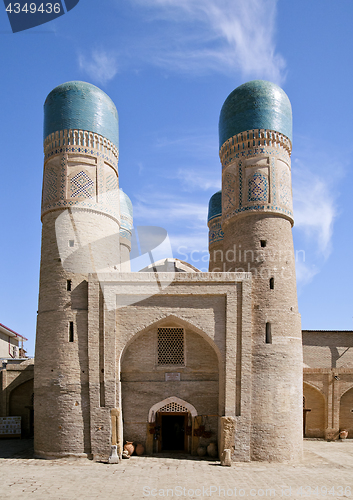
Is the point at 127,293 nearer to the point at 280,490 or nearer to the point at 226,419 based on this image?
the point at 226,419

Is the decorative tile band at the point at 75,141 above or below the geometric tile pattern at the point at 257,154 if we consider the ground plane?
above

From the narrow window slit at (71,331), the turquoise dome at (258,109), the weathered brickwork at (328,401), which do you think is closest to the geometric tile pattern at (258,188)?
the turquoise dome at (258,109)

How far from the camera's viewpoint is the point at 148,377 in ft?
51.3

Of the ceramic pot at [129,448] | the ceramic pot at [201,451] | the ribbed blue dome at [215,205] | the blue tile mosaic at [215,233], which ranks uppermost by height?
the ribbed blue dome at [215,205]

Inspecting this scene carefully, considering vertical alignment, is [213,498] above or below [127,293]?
below

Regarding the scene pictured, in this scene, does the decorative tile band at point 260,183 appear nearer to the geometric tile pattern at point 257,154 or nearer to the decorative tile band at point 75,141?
the geometric tile pattern at point 257,154

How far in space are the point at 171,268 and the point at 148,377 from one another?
15.4 ft

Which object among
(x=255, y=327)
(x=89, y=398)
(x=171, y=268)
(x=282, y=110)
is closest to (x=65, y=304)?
(x=89, y=398)

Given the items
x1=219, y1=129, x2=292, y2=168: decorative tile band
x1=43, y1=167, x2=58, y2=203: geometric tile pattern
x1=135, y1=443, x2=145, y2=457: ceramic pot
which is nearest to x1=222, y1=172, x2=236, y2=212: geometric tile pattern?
x1=219, y1=129, x2=292, y2=168: decorative tile band

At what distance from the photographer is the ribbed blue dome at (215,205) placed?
994 inches

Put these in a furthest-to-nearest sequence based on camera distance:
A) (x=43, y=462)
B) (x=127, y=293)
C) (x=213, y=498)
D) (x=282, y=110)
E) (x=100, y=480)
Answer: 1. (x=282, y=110)
2. (x=127, y=293)
3. (x=43, y=462)
4. (x=100, y=480)
5. (x=213, y=498)

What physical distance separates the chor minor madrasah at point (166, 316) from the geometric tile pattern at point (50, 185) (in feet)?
0.14

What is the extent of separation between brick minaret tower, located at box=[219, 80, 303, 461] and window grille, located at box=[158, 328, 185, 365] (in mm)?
2425

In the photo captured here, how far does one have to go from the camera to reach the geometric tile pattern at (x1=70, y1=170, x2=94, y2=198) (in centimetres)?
1600
